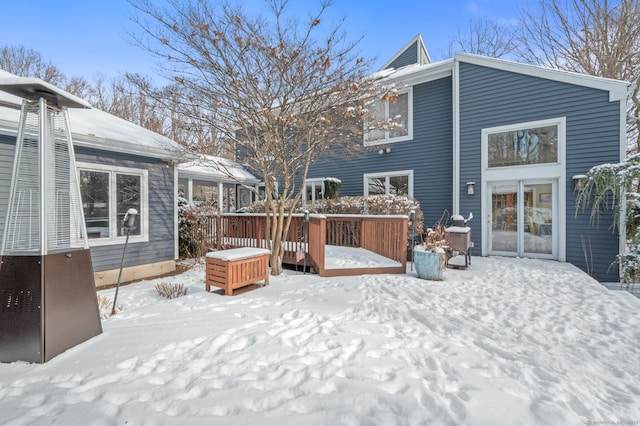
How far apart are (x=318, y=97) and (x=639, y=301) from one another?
5.58 m

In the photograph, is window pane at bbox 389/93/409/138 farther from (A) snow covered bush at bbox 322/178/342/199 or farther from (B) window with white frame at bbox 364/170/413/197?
(A) snow covered bush at bbox 322/178/342/199

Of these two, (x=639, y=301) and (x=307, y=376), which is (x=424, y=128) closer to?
(x=639, y=301)

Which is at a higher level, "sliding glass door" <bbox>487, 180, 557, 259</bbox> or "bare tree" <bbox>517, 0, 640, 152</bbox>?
→ "bare tree" <bbox>517, 0, 640, 152</bbox>

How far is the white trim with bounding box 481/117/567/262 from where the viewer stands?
6836 millimetres

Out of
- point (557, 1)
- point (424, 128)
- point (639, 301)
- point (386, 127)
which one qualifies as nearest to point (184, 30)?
point (386, 127)

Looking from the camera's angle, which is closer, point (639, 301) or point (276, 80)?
point (639, 301)

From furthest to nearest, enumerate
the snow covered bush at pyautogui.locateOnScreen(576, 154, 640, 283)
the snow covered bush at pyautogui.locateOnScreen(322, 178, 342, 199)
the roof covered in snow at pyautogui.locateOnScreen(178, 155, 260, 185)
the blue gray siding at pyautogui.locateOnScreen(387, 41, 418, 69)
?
1. the blue gray siding at pyautogui.locateOnScreen(387, 41, 418, 69)
2. the roof covered in snow at pyautogui.locateOnScreen(178, 155, 260, 185)
3. the snow covered bush at pyautogui.locateOnScreen(322, 178, 342, 199)
4. the snow covered bush at pyautogui.locateOnScreen(576, 154, 640, 283)

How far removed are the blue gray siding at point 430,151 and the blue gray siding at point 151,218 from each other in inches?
196

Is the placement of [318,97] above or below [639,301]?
above

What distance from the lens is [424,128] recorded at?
891cm

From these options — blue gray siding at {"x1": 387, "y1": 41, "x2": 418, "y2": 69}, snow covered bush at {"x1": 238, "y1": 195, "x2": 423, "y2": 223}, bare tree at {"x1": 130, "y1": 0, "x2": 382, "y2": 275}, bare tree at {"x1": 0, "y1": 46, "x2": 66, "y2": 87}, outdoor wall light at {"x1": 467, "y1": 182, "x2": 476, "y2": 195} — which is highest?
bare tree at {"x1": 0, "y1": 46, "x2": 66, "y2": 87}

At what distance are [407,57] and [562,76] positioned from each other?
17.1 ft

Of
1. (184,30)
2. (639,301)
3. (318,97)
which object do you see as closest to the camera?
(639,301)

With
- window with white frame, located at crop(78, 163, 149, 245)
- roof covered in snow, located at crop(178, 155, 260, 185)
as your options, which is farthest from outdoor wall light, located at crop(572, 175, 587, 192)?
window with white frame, located at crop(78, 163, 149, 245)
